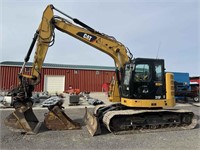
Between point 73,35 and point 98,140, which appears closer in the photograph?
point 98,140

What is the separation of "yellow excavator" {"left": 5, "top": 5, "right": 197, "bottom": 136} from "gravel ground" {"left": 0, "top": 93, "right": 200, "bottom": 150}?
38 cm

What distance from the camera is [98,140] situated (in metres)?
5.80

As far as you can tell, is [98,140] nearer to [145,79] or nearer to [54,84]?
[145,79]

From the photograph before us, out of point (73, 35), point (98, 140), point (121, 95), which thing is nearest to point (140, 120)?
point (121, 95)

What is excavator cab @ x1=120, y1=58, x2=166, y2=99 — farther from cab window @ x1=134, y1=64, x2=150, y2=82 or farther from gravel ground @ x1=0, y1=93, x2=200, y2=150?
gravel ground @ x1=0, y1=93, x2=200, y2=150

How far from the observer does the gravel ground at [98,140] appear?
17.2ft

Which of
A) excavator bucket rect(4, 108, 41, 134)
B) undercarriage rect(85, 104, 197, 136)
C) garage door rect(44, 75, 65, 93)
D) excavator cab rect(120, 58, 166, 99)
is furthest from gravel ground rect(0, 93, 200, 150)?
garage door rect(44, 75, 65, 93)

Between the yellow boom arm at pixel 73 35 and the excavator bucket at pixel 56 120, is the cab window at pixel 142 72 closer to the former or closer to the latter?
the yellow boom arm at pixel 73 35

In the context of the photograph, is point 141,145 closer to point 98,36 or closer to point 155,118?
point 155,118

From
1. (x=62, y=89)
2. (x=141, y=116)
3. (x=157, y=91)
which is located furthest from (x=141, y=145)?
(x=62, y=89)

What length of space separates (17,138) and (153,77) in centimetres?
507

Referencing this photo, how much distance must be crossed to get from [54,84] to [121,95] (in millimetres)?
17967

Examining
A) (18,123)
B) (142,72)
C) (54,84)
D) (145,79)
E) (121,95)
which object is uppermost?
(142,72)

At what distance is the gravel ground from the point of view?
17.2ft
